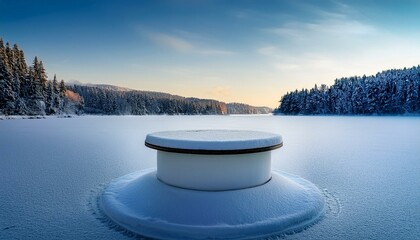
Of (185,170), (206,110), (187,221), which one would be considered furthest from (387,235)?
(206,110)

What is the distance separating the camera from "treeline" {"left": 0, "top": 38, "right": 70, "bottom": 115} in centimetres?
4047

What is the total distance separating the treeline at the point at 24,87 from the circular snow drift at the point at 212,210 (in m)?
46.2

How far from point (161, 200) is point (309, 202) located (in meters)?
1.94

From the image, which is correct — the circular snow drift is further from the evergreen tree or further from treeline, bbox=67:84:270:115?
treeline, bbox=67:84:270:115

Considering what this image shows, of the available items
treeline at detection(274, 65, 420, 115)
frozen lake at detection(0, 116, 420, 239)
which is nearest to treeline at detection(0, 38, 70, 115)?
frozen lake at detection(0, 116, 420, 239)

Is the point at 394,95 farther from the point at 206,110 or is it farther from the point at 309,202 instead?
the point at 206,110

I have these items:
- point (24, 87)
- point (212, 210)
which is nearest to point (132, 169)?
point (212, 210)

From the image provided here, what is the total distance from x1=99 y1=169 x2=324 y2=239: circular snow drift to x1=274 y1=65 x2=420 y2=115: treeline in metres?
71.3

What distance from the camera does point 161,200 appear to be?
11.5 ft

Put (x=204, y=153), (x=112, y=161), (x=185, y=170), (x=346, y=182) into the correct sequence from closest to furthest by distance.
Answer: (x=204, y=153) → (x=185, y=170) → (x=346, y=182) → (x=112, y=161)

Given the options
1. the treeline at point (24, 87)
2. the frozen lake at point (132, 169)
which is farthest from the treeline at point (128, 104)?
the frozen lake at point (132, 169)

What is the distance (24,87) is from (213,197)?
54.3 meters

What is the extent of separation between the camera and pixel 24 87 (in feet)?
154

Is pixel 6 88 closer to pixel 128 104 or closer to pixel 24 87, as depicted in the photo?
pixel 24 87
